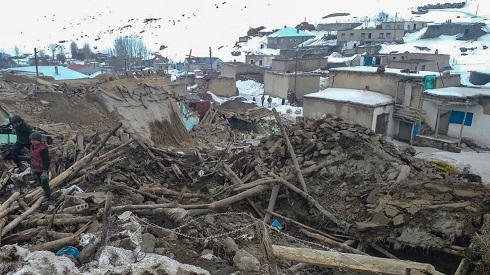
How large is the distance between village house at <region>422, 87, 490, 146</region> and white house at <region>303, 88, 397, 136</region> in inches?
90.1

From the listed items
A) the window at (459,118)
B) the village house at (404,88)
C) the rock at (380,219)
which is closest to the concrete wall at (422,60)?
the village house at (404,88)

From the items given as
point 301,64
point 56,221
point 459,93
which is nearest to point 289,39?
point 301,64

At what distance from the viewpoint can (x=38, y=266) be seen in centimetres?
475

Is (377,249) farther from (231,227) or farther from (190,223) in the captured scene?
(190,223)

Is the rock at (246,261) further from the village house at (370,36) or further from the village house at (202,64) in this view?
the village house at (370,36)

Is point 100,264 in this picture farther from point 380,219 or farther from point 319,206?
point 380,219

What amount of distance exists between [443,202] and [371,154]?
8.76 ft

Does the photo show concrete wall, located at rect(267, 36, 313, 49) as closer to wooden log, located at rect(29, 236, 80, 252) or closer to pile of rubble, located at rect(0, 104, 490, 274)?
pile of rubble, located at rect(0, 104, 490, 274)

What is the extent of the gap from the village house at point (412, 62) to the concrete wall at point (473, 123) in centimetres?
1049

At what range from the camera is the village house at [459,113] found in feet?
69.1

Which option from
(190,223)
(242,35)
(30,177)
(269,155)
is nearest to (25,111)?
(30,177)

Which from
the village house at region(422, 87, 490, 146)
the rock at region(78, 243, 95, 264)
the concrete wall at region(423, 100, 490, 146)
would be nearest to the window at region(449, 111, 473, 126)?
the village house at region(422, 87, 490, 146)

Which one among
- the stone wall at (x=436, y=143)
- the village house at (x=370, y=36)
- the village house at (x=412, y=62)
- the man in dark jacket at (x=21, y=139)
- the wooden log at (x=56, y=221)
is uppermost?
the village house at (x=370, y=36)

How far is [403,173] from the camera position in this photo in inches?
367
